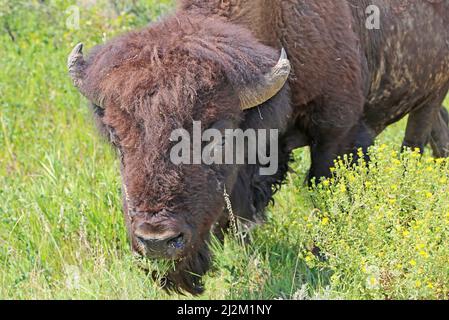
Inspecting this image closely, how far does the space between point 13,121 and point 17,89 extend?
751mm

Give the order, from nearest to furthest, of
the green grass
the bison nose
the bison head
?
the bison nose, the bison head, the green grass

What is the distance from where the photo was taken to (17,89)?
9039 millimetres

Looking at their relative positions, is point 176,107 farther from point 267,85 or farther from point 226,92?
point 267,85

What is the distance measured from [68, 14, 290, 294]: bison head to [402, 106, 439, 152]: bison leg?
2.70 m

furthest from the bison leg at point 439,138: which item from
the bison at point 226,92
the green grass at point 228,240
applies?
the bison at point 226,92

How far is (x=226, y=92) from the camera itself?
512 cm

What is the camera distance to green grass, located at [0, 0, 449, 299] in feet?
16.4

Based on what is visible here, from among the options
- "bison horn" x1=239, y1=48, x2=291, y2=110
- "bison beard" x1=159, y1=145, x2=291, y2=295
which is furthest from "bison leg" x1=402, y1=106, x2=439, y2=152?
"bison horn" x1=239, y1=48, x2=291, y2=110

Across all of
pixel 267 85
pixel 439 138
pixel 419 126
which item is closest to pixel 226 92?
pixel 267 85

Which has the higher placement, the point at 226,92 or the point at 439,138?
the point at 226,92

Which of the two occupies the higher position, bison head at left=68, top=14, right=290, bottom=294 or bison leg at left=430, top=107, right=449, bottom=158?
bison head at left=68, top=14, right=290, bottom=294

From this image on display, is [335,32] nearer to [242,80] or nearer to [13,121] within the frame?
[242,80]

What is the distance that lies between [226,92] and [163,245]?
40.8 inches

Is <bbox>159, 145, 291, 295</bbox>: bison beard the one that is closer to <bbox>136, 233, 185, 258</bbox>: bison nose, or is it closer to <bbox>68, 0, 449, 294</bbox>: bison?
<bbox>68, 0, 449, 294</bbox>: bison
